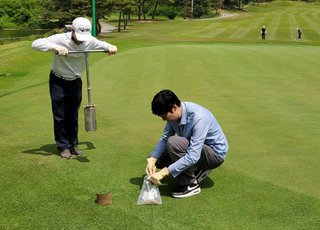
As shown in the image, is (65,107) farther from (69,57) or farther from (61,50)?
(61,50)

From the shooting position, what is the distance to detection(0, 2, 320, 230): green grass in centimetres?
321

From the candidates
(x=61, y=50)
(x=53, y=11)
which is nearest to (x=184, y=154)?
(x=61, y=50)

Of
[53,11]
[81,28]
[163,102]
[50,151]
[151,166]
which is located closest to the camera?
[163,102]

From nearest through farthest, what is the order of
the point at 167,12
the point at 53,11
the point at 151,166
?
the point at 151,166 < the point at 53,11 < the point at 167,12

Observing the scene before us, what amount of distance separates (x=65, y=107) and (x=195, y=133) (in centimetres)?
209

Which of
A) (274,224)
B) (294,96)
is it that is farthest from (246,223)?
(294,96)

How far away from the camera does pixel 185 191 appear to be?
363 cm

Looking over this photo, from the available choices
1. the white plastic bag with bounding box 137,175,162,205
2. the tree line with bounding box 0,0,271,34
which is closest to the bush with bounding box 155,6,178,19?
the tree line with bounding box 0,0,271,34

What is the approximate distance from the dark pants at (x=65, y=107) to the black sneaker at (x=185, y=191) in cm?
189

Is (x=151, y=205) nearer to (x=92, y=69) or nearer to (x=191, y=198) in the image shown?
(x=191, y=198)

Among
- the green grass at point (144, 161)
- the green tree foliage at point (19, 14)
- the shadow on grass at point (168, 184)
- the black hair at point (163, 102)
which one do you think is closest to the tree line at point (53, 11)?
the green tree foliage at point (19, 14)

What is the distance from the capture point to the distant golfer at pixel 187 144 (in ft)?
11.2

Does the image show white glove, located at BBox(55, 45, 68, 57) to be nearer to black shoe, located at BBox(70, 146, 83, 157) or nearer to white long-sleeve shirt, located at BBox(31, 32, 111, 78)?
Result: white long-sleeve shirt, located at BBox(31, 32, 111, 78)

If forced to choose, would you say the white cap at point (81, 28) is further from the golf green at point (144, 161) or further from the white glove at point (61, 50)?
the golf green at point (144, 161)
